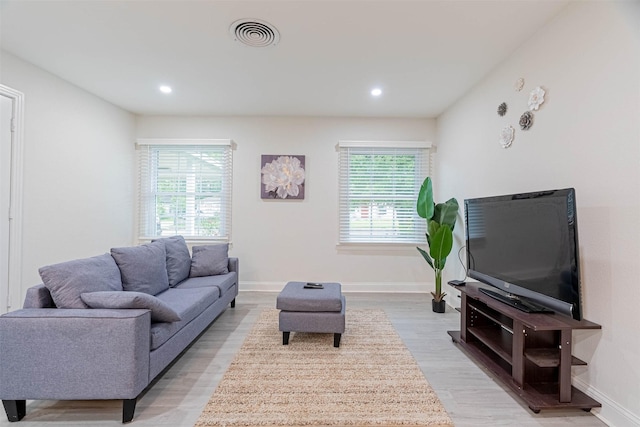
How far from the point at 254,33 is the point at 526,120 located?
96.2 inches

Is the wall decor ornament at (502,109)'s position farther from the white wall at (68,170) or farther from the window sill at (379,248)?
the white wall at (68,170)

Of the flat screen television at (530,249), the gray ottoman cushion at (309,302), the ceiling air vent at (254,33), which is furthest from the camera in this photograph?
the gray ottoman cushion at (309,302)

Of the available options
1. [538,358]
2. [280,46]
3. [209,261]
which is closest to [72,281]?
[209,261]

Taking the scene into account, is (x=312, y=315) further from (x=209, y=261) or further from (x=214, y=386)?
(x=209, y=261)

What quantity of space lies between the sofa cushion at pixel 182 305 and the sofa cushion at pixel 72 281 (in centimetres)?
48

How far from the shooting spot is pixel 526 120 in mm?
2355

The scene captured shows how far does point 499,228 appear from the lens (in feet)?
7.43

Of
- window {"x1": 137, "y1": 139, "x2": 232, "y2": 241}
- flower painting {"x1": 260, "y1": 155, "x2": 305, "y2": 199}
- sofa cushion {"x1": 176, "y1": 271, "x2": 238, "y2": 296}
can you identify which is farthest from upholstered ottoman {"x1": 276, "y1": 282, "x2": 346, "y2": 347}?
window {"x1": 137, "y1": 139, "x2": 232, "y2": 241}

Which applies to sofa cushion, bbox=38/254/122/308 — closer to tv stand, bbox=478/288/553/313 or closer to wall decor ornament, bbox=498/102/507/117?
tv stand, bbox=478/288/553/313

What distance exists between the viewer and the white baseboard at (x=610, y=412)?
1.54 metres

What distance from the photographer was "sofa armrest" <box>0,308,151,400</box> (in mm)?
1555

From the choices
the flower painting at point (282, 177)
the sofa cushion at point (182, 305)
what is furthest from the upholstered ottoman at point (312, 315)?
the flower painting at point (282, 177)

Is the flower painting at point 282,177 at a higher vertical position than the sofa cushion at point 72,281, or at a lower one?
higher

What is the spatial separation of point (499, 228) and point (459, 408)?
4.53ft
